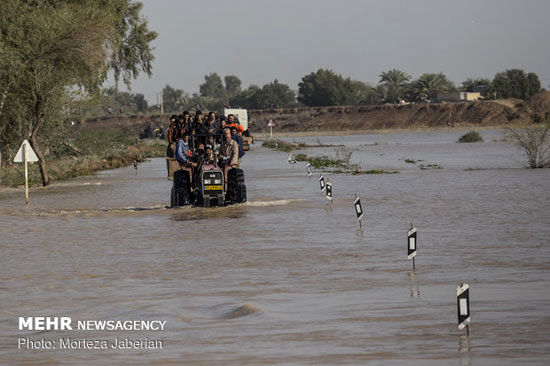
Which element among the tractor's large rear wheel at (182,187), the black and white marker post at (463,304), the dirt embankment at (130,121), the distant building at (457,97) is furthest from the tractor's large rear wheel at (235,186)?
the distant building at (457,97)

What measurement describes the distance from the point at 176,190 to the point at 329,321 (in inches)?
623

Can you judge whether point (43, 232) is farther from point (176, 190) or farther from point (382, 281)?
point (382, 281)

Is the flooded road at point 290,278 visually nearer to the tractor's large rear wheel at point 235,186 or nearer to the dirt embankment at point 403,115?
the tractor's large rear wheel at point 235,186

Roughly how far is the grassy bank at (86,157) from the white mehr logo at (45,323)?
30.4m

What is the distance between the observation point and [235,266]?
51.9 ft

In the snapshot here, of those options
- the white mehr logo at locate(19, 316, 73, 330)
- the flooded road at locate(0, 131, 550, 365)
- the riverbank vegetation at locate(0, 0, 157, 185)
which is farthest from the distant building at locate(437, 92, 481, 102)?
the white mehr logo at locate(19, 316, 73, 330)

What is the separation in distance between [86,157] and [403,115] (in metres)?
124

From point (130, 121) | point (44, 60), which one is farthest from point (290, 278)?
point (130, 121)

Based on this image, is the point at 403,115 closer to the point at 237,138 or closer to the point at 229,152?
the point at 237,138

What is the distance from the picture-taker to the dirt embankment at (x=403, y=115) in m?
157

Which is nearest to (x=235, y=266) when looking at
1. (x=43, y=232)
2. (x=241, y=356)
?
(x=241, y=356)

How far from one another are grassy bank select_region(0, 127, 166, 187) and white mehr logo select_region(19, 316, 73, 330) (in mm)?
30404

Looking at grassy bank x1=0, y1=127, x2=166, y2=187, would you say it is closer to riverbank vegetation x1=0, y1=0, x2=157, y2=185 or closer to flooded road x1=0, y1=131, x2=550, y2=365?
riverbank vegetation x1=0, y1=0, x2=157, y2=185

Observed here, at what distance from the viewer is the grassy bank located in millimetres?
43541
